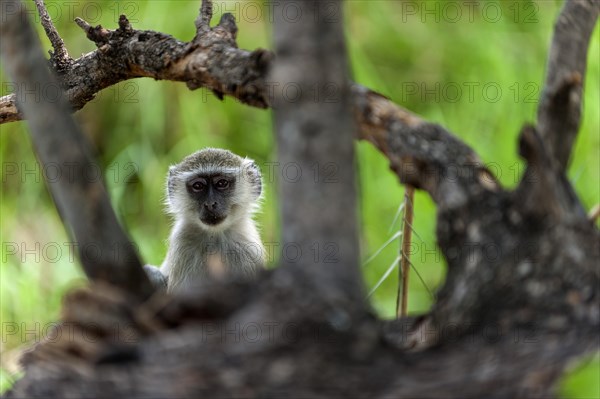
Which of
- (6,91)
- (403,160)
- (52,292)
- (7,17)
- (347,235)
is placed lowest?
(52,292)

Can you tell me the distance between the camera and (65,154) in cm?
159

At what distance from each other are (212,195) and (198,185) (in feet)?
0.45

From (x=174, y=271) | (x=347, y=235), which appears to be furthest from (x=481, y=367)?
(x=174, y=271)

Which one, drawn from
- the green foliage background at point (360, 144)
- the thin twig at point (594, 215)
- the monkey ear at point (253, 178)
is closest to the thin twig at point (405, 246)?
the thin twig at point (594, 215)

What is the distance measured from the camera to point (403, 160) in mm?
1898

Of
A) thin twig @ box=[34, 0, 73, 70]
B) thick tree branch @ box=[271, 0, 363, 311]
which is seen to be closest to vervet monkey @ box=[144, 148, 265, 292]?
thin twig @ box=[34, 0, 73, 70]

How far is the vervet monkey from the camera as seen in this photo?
147 inches

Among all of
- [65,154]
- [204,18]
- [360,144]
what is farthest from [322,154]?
[360,144]

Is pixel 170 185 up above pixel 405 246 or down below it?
above

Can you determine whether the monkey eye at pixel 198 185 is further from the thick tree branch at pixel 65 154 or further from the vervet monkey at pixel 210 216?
the thick tree branch at pixel 65 154

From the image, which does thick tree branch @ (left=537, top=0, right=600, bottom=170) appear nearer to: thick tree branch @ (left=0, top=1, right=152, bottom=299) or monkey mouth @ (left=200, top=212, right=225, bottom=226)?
thick tree branch @ (left=0, top=1, right=152, bottom=299)

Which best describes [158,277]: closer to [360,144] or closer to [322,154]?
[322,154]

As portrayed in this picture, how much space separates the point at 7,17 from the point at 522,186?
3.33ft

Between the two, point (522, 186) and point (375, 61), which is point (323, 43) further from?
point (375, 61)
